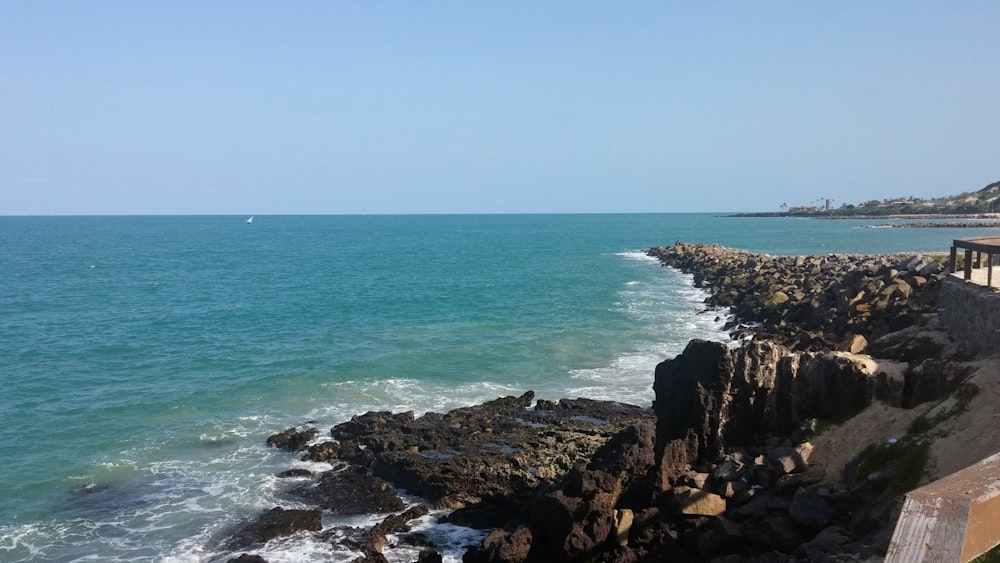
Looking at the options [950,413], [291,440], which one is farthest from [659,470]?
[291,440]

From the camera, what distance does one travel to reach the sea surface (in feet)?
70.5

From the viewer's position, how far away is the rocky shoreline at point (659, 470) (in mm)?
15094

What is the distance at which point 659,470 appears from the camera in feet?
59.9

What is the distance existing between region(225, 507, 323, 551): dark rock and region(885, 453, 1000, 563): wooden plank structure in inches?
643

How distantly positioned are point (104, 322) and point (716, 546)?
50.1 metres

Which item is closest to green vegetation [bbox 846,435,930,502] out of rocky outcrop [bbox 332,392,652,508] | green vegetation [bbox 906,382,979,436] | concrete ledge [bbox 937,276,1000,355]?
green vegetation [bbox 906,382,979,436]

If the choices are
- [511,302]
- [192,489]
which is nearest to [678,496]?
[192,489]

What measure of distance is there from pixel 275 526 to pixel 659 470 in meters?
10.7

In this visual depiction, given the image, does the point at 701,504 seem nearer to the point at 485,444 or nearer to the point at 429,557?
the point at 429,557

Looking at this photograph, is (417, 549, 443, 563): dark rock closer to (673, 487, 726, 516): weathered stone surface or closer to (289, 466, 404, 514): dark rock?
(289, 466, 404, 514): dark rock

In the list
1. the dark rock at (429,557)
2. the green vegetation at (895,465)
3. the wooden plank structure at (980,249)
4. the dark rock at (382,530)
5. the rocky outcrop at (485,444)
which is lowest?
the dark rock at (382,530)

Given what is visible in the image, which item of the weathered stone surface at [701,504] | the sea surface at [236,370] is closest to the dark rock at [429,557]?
the sea surface at [236,370]

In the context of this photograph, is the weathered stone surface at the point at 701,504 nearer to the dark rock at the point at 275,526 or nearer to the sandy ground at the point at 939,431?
the sandy ground at the point at 939,431

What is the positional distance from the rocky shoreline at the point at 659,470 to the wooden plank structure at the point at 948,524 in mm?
5525
